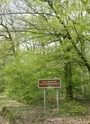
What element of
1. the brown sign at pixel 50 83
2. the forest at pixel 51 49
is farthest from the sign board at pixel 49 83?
the forest at pixel 51 49

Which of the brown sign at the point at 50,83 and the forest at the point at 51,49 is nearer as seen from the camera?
the brown sign at the point at 50,83

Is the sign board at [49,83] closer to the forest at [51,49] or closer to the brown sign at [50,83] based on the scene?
the brown sign at [50,83]

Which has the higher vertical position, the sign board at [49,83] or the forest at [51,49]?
the forest at [51,49]

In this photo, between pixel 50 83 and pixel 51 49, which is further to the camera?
pixel 51 49

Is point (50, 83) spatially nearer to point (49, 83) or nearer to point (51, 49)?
point (49, 83)

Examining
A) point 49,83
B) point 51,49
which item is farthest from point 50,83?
point 51,49

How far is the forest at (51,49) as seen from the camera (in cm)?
1323

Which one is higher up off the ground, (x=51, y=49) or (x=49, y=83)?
(x=51, y=49)

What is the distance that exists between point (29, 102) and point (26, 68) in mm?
2077

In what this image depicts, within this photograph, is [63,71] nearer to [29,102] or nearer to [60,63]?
[60,63]

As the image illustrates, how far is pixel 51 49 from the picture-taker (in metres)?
16.0


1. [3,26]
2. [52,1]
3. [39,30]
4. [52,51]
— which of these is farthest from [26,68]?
[3,26]

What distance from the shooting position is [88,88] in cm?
1952

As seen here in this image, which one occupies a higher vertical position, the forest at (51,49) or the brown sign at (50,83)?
the forest at (51,49)
